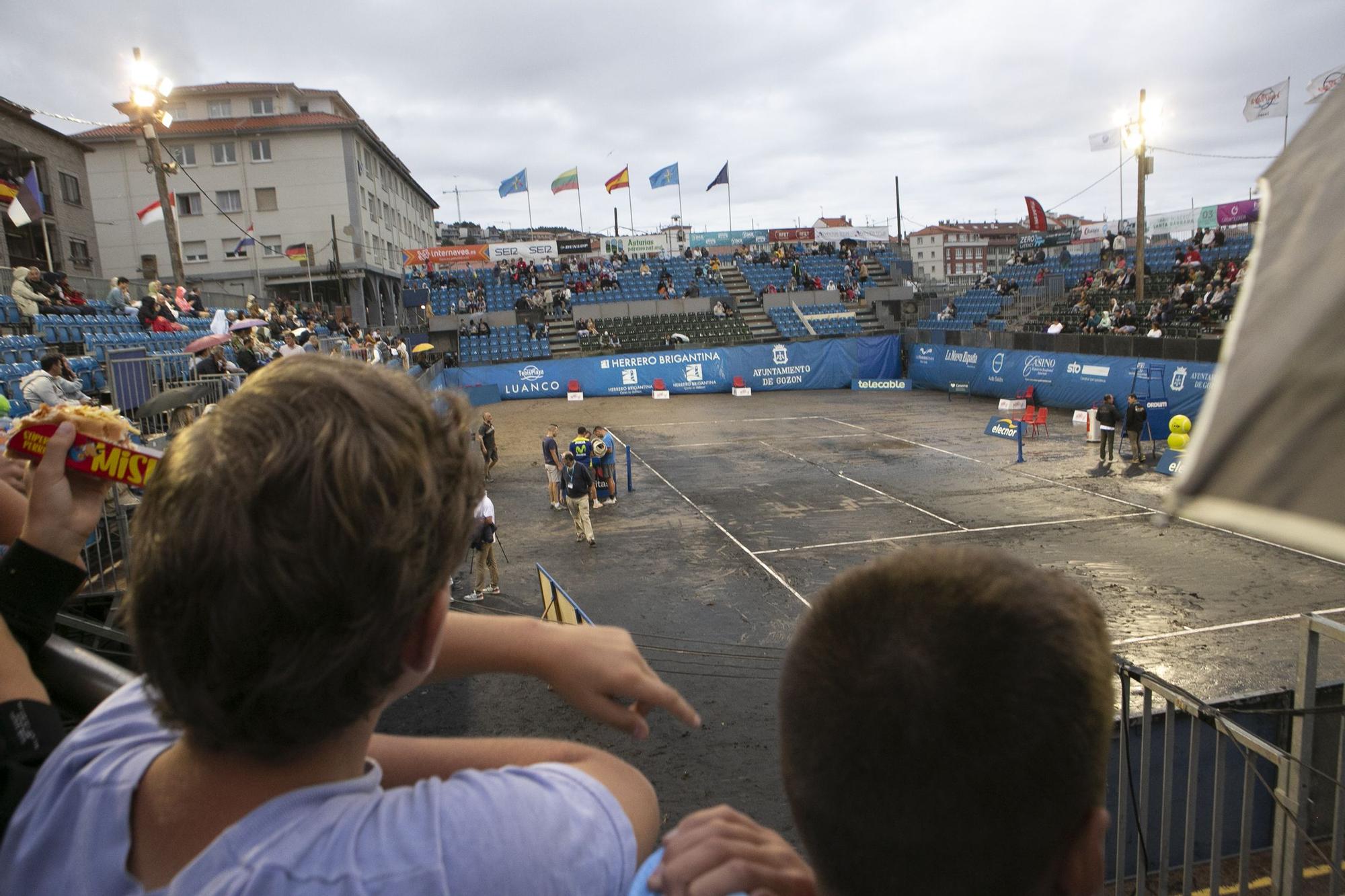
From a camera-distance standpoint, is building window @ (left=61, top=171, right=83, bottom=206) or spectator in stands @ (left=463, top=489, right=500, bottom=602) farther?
building window @ (left=61, top=171, right=83, bottom=206)

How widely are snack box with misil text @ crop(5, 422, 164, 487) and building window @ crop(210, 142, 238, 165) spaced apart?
6094cm

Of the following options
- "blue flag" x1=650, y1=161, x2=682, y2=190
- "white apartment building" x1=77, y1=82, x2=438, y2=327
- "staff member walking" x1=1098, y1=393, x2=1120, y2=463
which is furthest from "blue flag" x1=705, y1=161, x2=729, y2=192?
"staff member walking" x1=1098, y1=393, x2=1120, y2=463

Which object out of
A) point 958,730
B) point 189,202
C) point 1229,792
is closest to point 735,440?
point 1229,792

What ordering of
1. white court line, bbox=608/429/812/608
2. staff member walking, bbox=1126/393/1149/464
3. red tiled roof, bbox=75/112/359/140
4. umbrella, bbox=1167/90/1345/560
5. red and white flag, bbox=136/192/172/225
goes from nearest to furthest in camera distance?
umbrella, bbox=1167/90/1345/560 → white court line, bbox=608/429/812/608 → staff member walking, bbox=1126/393/1149/464 → red and white flag, bbox=136/192/172/225 → red tiled roof, bbox=75/112/359/140

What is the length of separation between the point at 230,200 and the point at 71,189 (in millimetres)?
15336

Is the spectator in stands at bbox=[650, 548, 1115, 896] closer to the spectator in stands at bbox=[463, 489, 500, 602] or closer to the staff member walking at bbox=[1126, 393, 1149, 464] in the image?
the spectator in stands at bbox=[463, 489, 500, 602]

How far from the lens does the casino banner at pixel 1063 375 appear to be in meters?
23.7

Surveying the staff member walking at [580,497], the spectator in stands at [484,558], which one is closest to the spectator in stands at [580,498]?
the staff member walking at [580,497]

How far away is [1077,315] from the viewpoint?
122 feet

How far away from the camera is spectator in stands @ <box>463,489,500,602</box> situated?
11969 millimetres

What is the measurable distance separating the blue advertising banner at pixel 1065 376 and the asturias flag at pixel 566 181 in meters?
33.0

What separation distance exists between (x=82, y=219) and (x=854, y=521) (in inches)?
1626

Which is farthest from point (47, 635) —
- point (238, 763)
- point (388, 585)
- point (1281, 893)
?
point (1281, 893)

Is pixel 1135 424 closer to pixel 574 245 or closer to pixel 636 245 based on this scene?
pixel 574 245
